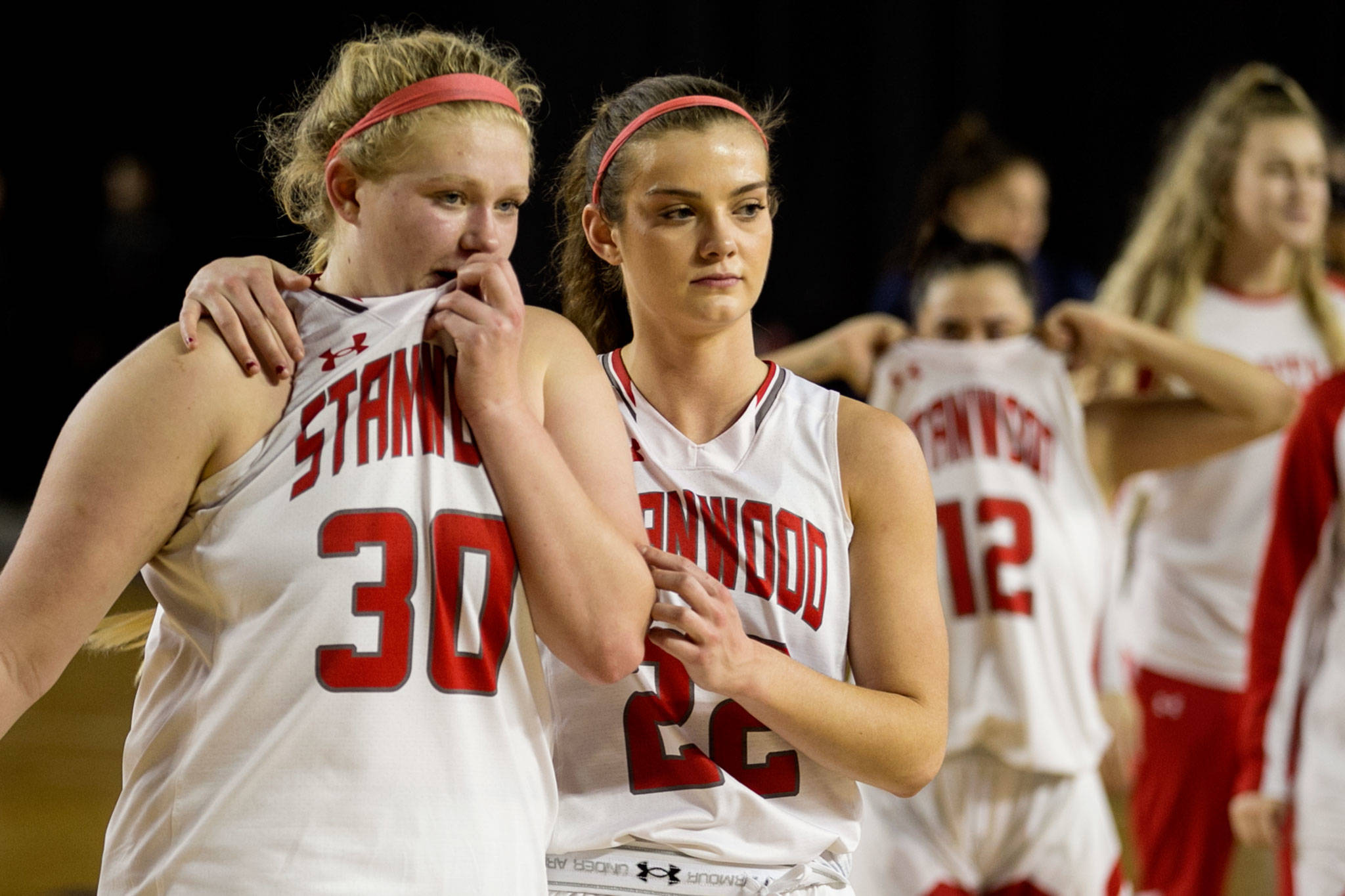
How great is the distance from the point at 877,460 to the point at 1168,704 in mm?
2526

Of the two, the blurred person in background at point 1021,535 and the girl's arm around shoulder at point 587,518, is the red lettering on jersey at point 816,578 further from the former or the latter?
the blurred person in background at point 1021,535

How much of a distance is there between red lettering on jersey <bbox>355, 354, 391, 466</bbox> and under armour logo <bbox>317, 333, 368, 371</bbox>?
2 cm

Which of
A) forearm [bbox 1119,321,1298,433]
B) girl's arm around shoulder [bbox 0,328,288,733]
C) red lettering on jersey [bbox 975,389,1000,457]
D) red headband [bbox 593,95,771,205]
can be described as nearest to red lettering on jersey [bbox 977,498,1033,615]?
red lettering on jersey [bbox 975,389,1000,457]

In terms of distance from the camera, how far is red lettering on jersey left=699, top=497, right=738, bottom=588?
187 cm

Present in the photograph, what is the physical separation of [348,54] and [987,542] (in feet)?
6.09

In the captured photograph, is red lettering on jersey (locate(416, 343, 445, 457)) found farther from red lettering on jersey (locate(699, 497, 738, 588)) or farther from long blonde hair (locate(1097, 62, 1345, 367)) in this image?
long blonde hair (locate(1097, 62, 1345, 367))

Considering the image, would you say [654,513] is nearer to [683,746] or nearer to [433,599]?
[683,746]

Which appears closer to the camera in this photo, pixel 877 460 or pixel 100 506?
pixel 100 506

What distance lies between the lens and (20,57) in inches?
382

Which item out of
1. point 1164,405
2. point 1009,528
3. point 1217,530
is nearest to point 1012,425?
point 1009,528

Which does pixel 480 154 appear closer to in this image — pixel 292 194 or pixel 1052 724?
pixel 292 194

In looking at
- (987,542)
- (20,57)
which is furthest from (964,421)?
(20,57)

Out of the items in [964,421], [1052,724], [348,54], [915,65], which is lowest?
[1052,724]

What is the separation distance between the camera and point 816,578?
1865 mm
